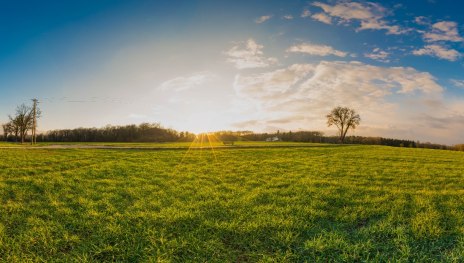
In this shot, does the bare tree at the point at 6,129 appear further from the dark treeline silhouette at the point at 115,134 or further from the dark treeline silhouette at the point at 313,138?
the dark treeline silhouette at the point at 313,138

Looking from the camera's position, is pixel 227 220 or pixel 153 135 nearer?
pixel 227 220

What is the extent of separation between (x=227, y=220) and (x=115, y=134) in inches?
3819

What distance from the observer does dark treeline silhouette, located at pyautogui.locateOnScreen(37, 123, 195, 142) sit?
95.7m

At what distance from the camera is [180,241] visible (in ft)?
20.8

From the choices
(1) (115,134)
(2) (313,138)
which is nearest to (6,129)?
(1) (115,134)

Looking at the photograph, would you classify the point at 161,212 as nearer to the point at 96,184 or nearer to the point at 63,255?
the point at 63,255

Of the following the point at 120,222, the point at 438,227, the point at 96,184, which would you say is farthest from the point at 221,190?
the point at 438,227

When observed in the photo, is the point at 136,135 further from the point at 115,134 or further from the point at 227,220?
the point at 227,220

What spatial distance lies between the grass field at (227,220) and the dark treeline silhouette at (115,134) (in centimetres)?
8440

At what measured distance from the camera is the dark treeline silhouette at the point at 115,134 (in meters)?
95.7

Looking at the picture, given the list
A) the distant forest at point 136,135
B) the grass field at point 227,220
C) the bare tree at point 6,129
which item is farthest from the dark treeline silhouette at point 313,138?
the bare tree at point 6,129

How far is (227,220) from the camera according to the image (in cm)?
763

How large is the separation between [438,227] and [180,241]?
650 cm

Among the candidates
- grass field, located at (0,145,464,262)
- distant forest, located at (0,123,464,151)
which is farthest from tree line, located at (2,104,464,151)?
grass field, located at (0,145,464,262)
